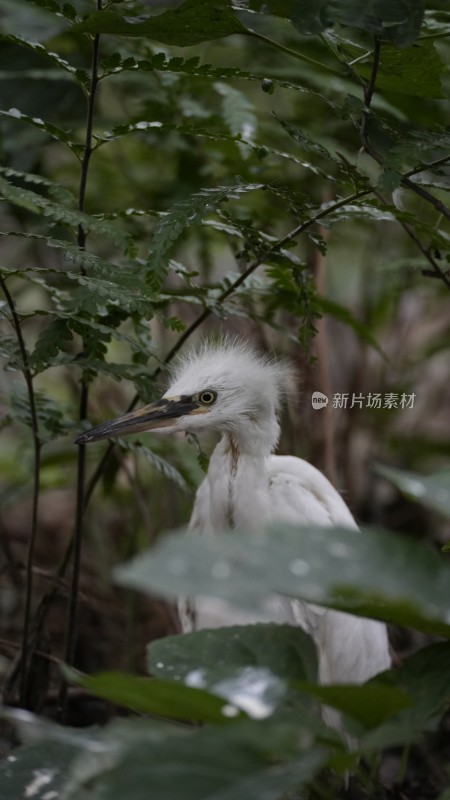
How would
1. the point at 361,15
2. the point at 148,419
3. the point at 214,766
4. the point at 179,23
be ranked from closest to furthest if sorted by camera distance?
1. the point at 214,766
2. the point at 361,15
3. the point at 179,23
4. the point at 148,419

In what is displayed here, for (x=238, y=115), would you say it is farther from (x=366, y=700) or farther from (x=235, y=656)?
(x=366, y=700)

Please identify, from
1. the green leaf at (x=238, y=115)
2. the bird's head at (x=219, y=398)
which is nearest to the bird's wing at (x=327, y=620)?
the bird's head at (x=219, y=398)

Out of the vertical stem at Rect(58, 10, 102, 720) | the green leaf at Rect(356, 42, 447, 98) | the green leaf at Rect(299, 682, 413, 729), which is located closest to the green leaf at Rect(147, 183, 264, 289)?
the vertical stem at Rect(58, 10, 102, 720)

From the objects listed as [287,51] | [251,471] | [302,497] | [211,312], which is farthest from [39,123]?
[302,497]

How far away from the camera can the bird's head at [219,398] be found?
1.77m

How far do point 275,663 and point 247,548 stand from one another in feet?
0.97

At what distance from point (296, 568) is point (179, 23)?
89cm

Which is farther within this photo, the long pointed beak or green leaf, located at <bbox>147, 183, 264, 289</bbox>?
the long pointed beak

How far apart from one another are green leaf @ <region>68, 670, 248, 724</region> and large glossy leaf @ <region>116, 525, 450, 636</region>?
11 centimetres

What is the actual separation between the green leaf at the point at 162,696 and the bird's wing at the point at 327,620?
1.22 metres

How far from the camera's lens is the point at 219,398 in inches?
73.5

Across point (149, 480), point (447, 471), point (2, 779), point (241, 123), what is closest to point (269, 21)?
point (241, 123)

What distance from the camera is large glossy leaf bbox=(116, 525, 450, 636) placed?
0.65m

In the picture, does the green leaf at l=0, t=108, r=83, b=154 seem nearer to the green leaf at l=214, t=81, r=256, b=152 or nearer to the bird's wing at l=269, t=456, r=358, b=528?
the green leaf at l=214, t=81, r=256, b=152
